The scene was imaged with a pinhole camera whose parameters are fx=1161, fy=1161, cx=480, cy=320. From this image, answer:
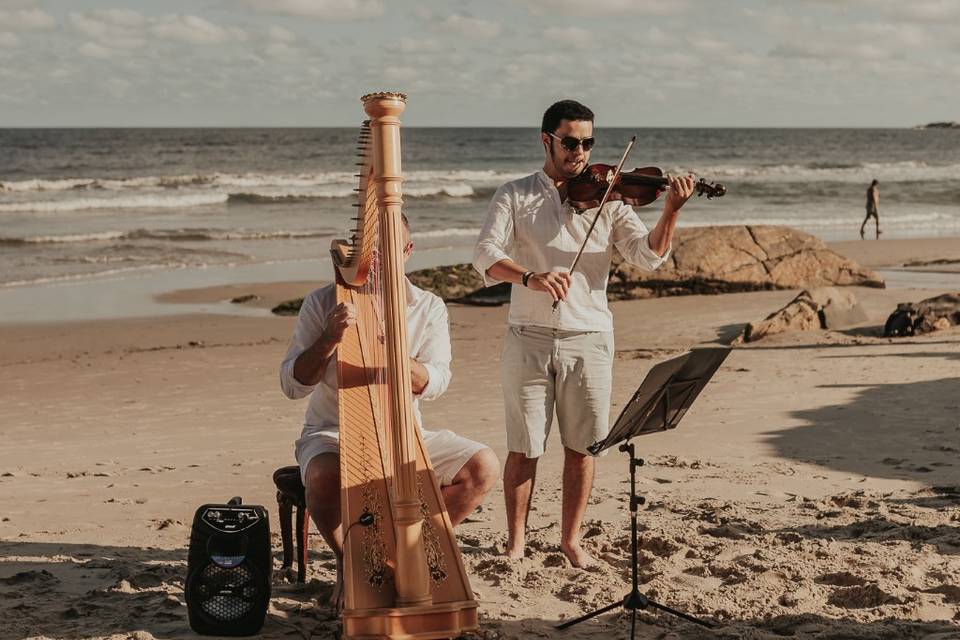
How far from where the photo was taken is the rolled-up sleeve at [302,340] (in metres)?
4.27

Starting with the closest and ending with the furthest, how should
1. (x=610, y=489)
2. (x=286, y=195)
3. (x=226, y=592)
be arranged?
(x=226, y=592)
(x=610, y=489)
(x=286, y=195)

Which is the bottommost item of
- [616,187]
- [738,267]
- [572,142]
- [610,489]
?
[610,489]

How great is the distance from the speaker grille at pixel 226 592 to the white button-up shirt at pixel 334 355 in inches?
26.2

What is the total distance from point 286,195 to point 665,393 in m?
30.2

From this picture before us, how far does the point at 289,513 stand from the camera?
4723 millimetres

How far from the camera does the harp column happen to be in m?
2.99

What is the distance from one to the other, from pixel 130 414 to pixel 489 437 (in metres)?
2.79

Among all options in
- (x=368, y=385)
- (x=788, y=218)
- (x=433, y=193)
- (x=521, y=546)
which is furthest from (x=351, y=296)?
(x=433, y=193)

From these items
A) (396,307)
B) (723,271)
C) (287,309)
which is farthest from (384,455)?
(723,271)

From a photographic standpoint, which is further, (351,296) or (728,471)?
(728,471)

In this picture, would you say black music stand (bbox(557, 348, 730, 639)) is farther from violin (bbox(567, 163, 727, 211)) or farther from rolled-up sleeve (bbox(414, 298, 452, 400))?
violin (bbox(567, 163, 727, 211))

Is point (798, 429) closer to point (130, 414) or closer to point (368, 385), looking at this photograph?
point (368, 385)

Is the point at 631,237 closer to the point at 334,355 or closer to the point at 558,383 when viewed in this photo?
the point at 558,383

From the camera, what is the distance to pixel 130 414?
8.46 m
